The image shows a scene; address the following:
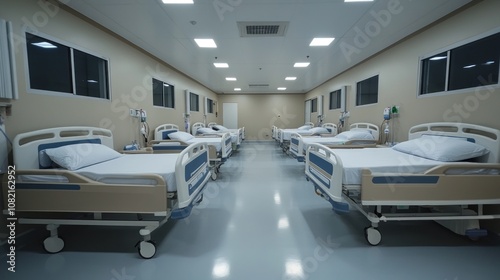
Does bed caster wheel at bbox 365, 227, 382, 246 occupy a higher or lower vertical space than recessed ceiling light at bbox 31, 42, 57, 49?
lower

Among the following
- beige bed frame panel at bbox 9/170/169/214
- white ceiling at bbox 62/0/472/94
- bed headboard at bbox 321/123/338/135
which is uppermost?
white ceiling at bbox 62/0/472/94

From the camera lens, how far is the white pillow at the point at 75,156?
2.18 meters

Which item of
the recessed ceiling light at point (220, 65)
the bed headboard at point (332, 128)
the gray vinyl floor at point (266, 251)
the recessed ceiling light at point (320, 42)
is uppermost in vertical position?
the recessed ceiling light at point (320, 42)

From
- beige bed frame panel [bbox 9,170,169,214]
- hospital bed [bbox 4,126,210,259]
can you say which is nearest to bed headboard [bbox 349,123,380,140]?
hospital bed [bbox 4,126,210,259]

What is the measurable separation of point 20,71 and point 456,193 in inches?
174

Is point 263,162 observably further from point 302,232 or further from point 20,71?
point 20,71

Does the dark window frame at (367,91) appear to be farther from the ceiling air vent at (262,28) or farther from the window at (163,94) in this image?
the window at (163,94)

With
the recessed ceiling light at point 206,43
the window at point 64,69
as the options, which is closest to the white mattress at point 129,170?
the window at point 64,69

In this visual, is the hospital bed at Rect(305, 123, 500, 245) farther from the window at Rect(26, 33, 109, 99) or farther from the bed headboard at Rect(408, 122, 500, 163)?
the window at Rect(26, 33, 109, 99)

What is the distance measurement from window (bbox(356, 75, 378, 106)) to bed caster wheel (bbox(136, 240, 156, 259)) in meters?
4.92

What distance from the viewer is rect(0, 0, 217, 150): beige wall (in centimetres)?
225

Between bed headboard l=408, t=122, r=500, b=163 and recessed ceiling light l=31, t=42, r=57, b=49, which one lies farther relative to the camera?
recessed ceiling light l=31, t=42, r=57, b=49

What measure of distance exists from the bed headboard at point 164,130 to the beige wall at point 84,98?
12 centimetres

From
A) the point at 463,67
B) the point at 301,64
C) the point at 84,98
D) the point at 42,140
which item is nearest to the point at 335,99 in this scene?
the point at 301,64
